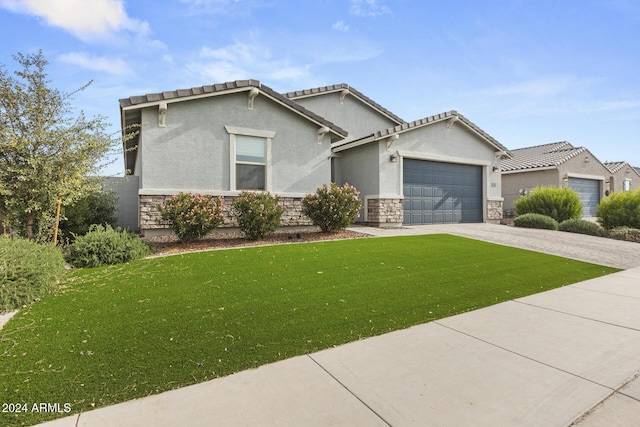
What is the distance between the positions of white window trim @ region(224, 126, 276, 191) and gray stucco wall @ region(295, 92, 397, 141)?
19.7ft

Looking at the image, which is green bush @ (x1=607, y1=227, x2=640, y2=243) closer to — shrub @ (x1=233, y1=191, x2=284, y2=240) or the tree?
shrub @ (x1=233, y1=191, x2=284, y2=240)

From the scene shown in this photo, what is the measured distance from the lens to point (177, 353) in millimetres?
3010

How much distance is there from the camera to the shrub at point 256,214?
9.34 metres

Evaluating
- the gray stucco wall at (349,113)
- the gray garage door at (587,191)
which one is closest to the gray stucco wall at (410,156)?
the gray stucco wall at (349,113)

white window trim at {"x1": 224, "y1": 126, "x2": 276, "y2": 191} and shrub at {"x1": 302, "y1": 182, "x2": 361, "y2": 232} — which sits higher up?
white window trim at {"x1": 224, "y1": 126, "x2": 276, "y2": 191}

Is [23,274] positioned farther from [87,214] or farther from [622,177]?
[622,177]

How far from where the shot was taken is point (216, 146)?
34.9 ft

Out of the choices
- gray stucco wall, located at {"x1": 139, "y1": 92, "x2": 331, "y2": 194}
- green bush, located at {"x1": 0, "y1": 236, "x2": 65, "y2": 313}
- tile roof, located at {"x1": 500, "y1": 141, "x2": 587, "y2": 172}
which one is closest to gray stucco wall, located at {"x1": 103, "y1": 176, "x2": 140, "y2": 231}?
gray stucco wall, located at {"x1": 139, "y1": 92, "x2": 331, "y2": 194}

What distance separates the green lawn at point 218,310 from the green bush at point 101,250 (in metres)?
0.44

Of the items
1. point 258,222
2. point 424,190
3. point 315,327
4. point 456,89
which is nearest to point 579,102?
point 456,89

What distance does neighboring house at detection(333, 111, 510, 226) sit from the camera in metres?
13.5

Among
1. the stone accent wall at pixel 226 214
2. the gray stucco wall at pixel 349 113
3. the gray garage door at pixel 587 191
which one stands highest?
the gray stucco wall at pixel 349 113

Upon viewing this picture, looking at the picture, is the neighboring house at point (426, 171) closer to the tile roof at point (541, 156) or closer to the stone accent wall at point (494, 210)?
the stone accent wall at point (494, 210)

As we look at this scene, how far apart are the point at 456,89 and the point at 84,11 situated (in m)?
12.2
